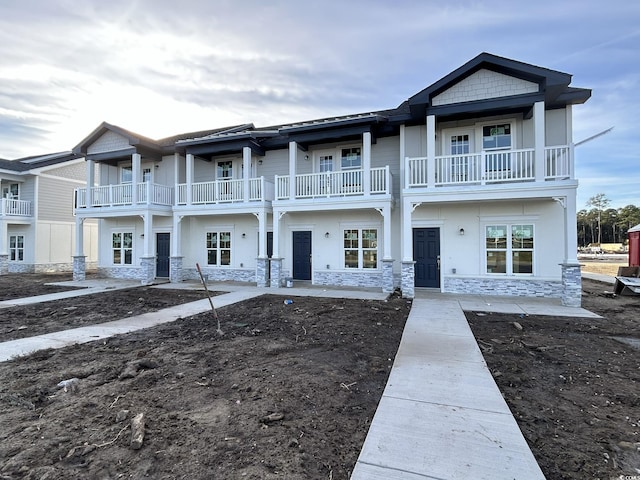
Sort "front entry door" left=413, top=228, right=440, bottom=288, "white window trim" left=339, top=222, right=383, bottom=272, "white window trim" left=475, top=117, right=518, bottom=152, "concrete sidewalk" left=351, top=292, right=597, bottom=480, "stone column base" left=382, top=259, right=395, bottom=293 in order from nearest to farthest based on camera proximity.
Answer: "concrete sidewalk" left=351, top=292, right=597, bottom=480 → "white window trim" left=475, top=117, right=518, bottom=152 → "stone column base" left=382, top=259, right=395, bottom=293 → "front entry door" left=413, top=228, right=440, bottom=288 → "white window trim" left=339, top=222, right=383, bottom=272

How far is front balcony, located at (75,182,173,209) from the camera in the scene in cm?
1492

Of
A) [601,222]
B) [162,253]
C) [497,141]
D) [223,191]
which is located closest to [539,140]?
[497,141]

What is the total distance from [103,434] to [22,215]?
79.4ft

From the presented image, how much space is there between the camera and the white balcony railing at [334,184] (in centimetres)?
1183

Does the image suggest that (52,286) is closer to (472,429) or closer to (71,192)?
(71,192)

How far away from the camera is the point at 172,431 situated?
3115 millimetres

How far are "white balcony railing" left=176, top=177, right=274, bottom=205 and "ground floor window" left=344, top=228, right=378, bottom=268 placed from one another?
13.0ft

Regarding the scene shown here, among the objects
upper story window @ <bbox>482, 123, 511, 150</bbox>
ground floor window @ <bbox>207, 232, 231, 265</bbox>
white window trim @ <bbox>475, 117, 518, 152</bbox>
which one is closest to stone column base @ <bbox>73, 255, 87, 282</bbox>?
ground floor window @ <bbox>207, 232, 231, 265</bbox>

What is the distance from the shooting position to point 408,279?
1074cm

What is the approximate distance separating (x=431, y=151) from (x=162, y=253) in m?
13.7

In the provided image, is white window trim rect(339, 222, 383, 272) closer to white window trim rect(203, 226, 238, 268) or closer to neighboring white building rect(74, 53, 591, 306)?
neighboring white building rect(74, 53, 591, 306)

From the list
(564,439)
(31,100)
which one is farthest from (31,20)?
(564,439)

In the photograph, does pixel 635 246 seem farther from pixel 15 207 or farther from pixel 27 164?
pixel 27 164

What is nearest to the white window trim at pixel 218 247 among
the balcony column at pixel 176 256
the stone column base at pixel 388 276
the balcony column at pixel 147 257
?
the balcony column at pixel 176 256
